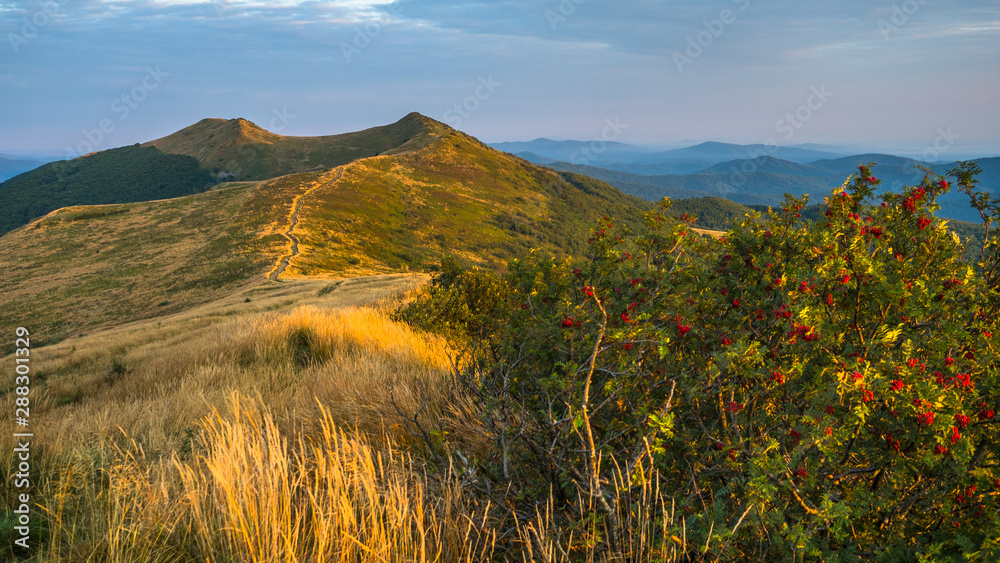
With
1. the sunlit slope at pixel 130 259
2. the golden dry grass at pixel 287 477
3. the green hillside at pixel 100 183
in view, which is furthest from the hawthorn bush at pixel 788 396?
the green hillside at pixel 100 183

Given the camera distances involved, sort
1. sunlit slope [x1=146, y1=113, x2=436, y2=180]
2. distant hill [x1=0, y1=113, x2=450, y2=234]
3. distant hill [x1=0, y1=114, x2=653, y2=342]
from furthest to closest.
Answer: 1. sunlit slope [x1=146, y1=113, x2=436, y2=180]
2. distant hill [x1=0, y1=113, x2=450, y2=234]
3. distant hill [x1=0, y1=114, x2=653, y2=342]

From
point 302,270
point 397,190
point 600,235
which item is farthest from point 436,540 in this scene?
point 397,190

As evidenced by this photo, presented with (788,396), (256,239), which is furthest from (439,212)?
(788,396)

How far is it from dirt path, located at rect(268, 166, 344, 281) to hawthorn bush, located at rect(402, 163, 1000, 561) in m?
38.0

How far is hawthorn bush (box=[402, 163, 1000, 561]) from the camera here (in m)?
1.75

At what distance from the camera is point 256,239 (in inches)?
2148

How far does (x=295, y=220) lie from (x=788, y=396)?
68.1 meters

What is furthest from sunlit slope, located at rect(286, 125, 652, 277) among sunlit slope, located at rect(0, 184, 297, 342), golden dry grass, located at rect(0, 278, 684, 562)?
golden dry grass, located at rect(0, 278, 684, 562)

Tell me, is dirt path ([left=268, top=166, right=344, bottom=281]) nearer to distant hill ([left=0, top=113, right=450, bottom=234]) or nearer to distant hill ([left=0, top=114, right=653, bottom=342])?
distant hill ([left=0, top=114, right=653, bottom=342])

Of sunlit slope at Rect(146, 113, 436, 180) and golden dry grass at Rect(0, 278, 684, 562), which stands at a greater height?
sunlit slope at Rect(146, 113, 436, 180)

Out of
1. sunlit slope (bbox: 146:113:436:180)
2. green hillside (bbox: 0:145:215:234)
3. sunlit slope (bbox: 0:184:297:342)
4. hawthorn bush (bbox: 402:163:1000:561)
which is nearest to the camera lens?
hawthorn bush (bbox: 402:163:1000:561)

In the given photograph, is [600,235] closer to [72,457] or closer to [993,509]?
[993,509]

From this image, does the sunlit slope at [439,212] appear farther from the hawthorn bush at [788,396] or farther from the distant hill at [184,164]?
the hawthorn bush at [788,396]

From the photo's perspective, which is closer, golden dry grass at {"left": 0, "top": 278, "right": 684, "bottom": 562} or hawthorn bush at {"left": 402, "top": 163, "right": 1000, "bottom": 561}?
hawthorn bush at {"left": 402, "top": 163, "right": 1000, "bottom": 561}
